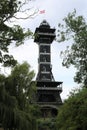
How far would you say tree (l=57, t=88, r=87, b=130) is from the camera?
1284 inches

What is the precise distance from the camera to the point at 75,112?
33875 millimetres

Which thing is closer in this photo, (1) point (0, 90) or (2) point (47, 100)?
(1) point (0, 90)

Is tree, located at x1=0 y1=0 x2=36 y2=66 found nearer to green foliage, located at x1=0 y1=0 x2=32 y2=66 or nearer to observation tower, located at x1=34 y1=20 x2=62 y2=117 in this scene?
green foliage, located at x1=0 y1=0 x2=32 y2=66

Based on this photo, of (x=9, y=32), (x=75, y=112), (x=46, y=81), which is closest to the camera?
(x=9, y=32)

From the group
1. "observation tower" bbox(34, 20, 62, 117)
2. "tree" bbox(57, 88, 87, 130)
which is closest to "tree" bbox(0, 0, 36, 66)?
"tree" bbox(57, 88, 87, 130)

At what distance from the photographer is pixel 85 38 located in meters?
25.2

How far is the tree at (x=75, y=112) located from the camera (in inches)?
1284

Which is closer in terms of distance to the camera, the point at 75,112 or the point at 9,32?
the point at 9,32

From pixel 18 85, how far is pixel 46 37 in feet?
230

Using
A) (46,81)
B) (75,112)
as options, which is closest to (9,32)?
(75,112)

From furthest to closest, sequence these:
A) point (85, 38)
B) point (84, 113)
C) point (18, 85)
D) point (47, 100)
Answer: point (47, 100)
point (84, 113)
point (85, 38)
point (18, 85)

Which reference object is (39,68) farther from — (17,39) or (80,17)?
(17,39)

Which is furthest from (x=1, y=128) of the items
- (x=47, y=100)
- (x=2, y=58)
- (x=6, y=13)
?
(x=47, y=100)

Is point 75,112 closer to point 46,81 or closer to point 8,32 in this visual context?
point 8,32
